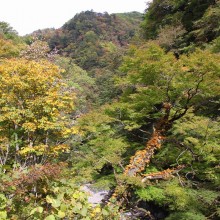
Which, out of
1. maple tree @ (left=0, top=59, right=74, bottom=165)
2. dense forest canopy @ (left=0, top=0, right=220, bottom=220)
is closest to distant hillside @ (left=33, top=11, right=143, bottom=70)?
dense forest canopy @ (left=0, top=0, right=220, bottom=220)

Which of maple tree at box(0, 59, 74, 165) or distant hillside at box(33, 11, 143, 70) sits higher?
distant hillside at box(33, 11, 143, 70)

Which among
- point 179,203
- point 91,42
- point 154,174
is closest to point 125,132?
point 154,174

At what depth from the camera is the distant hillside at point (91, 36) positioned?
4684 centimetres

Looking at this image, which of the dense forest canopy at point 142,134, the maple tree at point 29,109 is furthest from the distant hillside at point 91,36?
the maple tree at point 29,109

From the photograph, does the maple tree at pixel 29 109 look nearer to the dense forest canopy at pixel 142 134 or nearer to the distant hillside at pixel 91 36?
the dense forest canopy at pixel 142 134

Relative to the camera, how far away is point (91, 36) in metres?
51.8

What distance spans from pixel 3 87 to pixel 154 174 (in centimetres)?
581

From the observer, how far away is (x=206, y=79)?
8953 mm

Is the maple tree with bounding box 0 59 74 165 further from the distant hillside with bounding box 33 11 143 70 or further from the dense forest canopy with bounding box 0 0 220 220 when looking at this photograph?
the distant hillside with bounding box 33 11 143 70

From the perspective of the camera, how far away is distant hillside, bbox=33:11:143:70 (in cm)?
4684

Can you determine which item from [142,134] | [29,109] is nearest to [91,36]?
[142,134]

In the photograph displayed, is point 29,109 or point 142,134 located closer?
point 29,109

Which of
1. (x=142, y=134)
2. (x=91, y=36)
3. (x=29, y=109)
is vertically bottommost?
(x=142, y=134)

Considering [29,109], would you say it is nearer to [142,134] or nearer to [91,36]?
[142,134]
